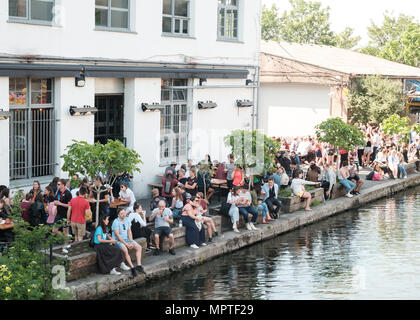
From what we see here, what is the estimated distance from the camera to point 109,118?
20906 millimetres

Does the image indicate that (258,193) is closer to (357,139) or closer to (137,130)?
(137,130)

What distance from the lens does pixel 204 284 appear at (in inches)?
558

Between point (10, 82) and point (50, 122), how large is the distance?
1.61 metres

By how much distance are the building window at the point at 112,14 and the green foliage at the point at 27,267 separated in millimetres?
8383

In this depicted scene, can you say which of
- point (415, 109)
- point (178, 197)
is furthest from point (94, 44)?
point (415, 109)

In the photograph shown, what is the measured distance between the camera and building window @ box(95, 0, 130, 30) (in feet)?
64.8

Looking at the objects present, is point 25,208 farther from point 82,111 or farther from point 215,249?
point 82,111

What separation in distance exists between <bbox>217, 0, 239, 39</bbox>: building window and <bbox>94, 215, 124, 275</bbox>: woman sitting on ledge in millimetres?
12816

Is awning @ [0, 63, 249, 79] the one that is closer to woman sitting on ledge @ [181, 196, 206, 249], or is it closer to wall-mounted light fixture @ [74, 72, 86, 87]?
wall-mounted light fixture @ [74, 72, 86, 87]

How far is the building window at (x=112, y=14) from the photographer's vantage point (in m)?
19.8

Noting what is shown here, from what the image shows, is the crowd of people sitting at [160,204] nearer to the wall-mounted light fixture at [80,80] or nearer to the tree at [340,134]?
the tree at [340,134]

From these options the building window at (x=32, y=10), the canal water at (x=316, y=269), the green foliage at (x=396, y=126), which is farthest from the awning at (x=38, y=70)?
the green foliage at (x=396, y=126)

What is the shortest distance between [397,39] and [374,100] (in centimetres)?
3981
